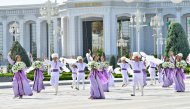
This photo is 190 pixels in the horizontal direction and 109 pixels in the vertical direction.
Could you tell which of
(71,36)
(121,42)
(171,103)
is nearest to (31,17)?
(71,36)

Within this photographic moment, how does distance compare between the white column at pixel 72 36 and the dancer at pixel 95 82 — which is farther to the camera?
the white column at pixel 72 36

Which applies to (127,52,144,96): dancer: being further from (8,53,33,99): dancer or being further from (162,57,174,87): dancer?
(162,57,174,87): dancer

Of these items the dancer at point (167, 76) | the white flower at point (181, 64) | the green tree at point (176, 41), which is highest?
the green tree at point (176, 41)

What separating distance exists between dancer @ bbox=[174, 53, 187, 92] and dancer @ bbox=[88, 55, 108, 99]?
153 inches

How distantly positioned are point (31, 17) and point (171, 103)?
63.6m

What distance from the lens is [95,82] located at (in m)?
22.6

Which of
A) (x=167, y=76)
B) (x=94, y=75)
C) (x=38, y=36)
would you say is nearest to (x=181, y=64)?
(x=167, y=76)

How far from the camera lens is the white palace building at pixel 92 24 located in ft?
230

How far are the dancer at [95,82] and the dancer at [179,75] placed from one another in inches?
153

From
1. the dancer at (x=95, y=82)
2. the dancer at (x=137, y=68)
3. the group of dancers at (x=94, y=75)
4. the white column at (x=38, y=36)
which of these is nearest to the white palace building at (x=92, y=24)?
the white column at (x=38, y=36)

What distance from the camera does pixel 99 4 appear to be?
69938 mm

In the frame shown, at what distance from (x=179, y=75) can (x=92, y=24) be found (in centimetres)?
5598

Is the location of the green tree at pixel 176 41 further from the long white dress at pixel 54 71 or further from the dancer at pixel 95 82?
the dancer at pixel 95 82

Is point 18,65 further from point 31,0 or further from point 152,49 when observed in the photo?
point 31,0
